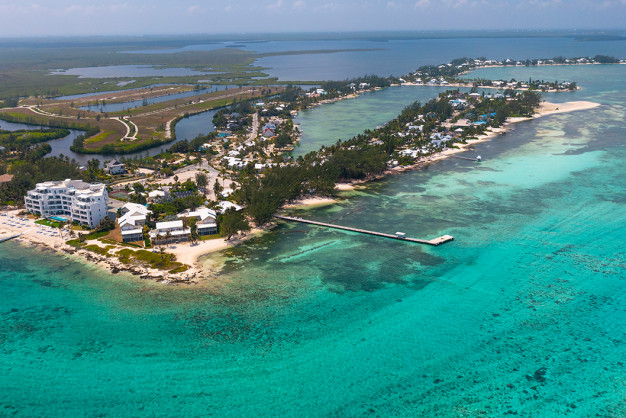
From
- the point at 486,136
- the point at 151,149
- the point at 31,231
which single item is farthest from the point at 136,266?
the point at 486,136

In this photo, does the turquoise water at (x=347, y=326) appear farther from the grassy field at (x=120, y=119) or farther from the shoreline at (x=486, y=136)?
the grassy field at (x=120, y=119)

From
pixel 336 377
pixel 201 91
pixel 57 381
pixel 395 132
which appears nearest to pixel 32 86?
pixel 201 91

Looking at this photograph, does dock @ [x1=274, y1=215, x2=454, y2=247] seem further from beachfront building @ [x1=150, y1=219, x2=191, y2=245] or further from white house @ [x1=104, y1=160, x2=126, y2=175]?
white house @ [x1=104, y1=160, x2=126, y2=175]

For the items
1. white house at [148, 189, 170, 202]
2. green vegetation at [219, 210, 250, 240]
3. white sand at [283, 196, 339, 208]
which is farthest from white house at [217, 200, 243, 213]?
white house at [148, 189, 170, 202]

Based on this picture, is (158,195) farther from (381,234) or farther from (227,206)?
(381,234)

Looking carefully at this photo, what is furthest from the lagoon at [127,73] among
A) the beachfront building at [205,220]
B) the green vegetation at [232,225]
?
the green vegetation at [232,225]
